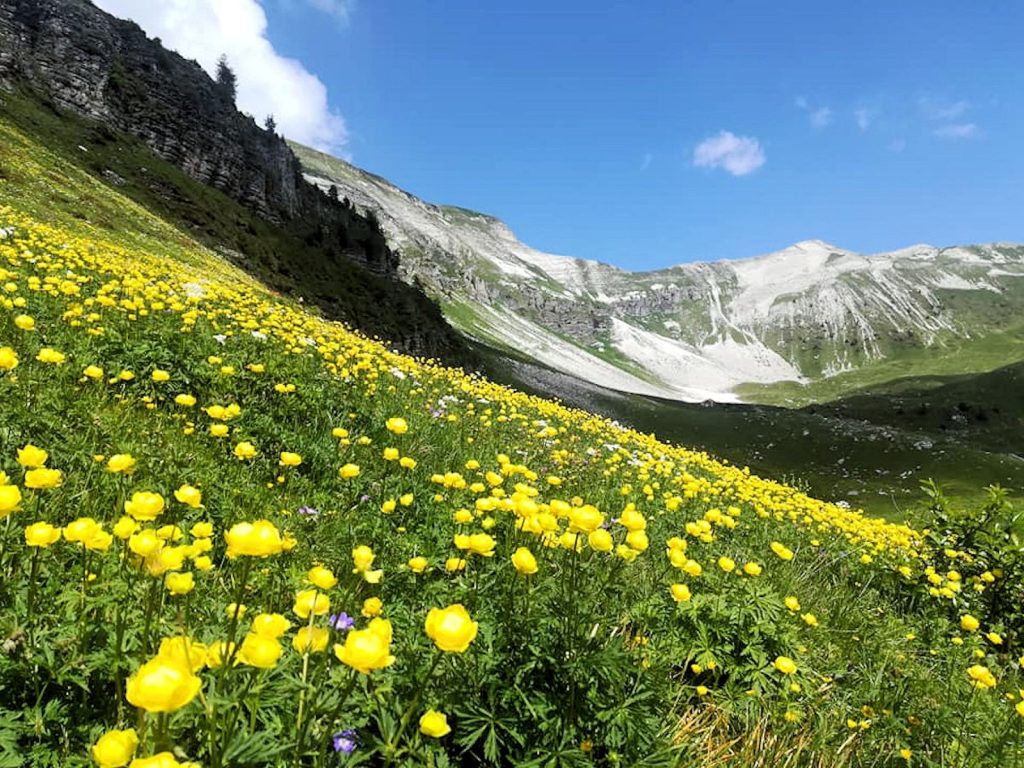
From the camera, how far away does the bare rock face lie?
58.5 metres

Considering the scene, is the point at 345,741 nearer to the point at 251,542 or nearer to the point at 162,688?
the point at 251,542

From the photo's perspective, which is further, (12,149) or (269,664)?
(12,149)

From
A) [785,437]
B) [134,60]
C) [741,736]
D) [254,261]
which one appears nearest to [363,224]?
[134,60]

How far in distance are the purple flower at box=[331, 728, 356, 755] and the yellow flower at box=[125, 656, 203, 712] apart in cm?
89

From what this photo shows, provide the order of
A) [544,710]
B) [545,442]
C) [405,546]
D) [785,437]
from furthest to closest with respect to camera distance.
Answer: [785,437] → [545,442] → [405,546] → [544,710]

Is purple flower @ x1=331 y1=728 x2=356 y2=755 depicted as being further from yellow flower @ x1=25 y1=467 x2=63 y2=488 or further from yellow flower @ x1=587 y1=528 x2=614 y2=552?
yellow flower @ x1=25 y1=467 x2=63 y2=488

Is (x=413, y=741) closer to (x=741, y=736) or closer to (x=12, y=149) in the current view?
(x=741, y=736)

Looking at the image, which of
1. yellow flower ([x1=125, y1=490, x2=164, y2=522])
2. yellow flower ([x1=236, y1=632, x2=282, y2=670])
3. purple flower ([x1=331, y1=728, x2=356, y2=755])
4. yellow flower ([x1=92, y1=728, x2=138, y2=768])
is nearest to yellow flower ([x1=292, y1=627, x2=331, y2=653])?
yellow flower ([x1=236, y1=632, x2=282, y2=670])

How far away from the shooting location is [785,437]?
2291 inches

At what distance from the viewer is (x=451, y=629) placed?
5.79 ft

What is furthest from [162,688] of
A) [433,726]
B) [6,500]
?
[6,500]

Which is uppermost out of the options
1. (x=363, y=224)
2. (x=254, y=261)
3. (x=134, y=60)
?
(x=134, y=60)

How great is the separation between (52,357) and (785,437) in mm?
62801

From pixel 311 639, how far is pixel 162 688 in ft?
2.03
